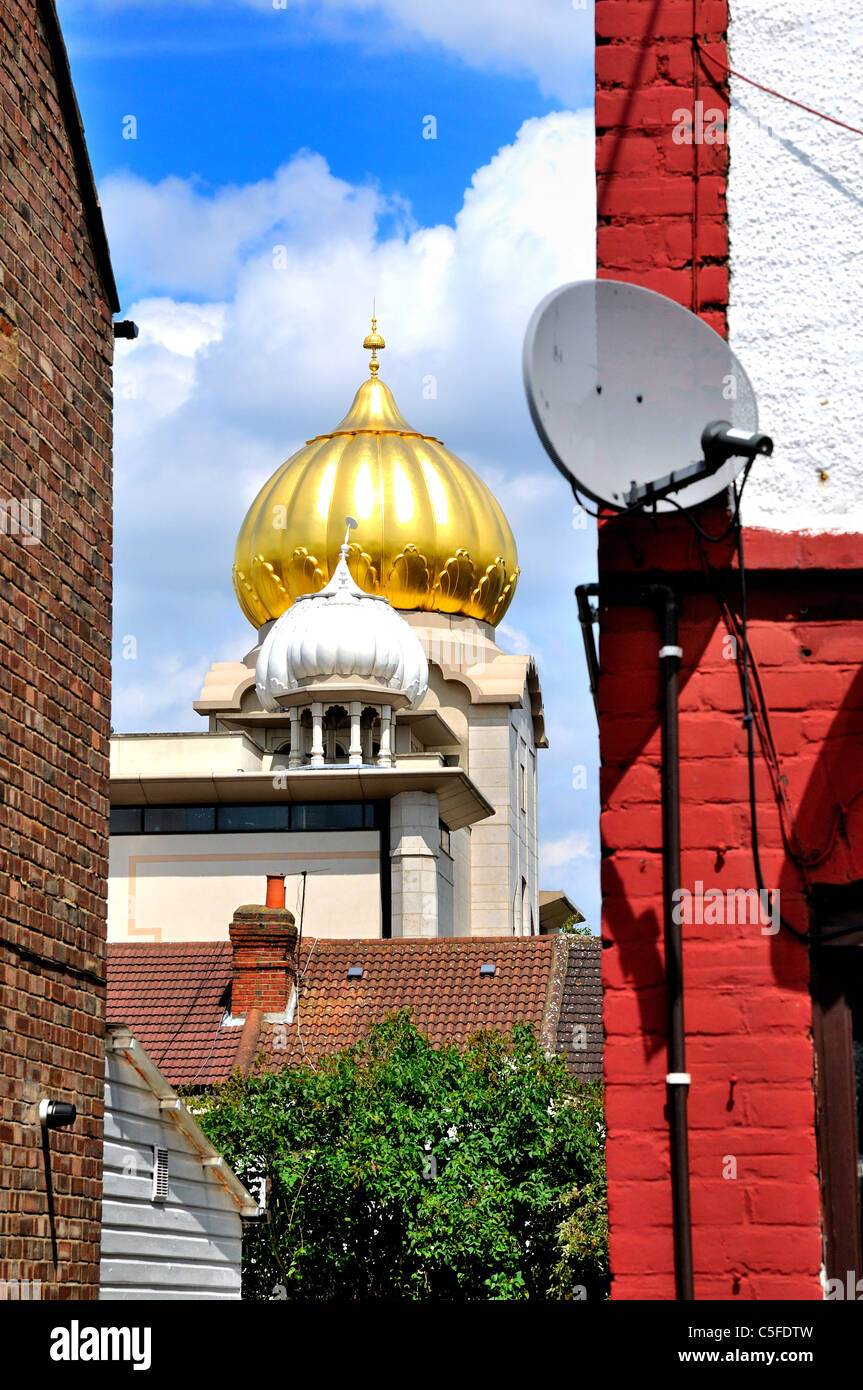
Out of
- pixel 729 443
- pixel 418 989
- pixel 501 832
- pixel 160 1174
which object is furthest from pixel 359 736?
pixel 729 443

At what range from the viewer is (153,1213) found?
13414mm

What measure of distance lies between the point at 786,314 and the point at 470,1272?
51.8 ft

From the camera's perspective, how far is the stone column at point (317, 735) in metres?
40.7

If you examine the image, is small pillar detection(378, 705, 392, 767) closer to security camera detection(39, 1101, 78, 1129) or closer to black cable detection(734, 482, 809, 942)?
security camera detection(39, 1101, 78, 1129)

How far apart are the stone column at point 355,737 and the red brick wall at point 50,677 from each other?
30.9m

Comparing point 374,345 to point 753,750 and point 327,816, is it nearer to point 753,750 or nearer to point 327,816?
point 327,816

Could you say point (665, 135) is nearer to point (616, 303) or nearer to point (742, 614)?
point (616, 303)

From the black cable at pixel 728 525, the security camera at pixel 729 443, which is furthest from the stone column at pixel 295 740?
the security camera at pixel 729 443

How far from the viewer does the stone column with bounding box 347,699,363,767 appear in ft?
134

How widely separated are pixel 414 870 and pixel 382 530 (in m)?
13.9

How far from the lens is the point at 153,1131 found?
1321 centimetres

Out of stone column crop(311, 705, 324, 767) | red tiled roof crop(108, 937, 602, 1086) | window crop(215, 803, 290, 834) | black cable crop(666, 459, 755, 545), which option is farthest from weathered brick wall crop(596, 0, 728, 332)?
stone column crop(311, 705, 324, 767)

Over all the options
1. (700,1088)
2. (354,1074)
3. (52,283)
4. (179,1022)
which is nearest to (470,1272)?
(354,1074)

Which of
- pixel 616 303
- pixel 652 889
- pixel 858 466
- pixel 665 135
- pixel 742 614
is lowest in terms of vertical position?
pixel 652 889
